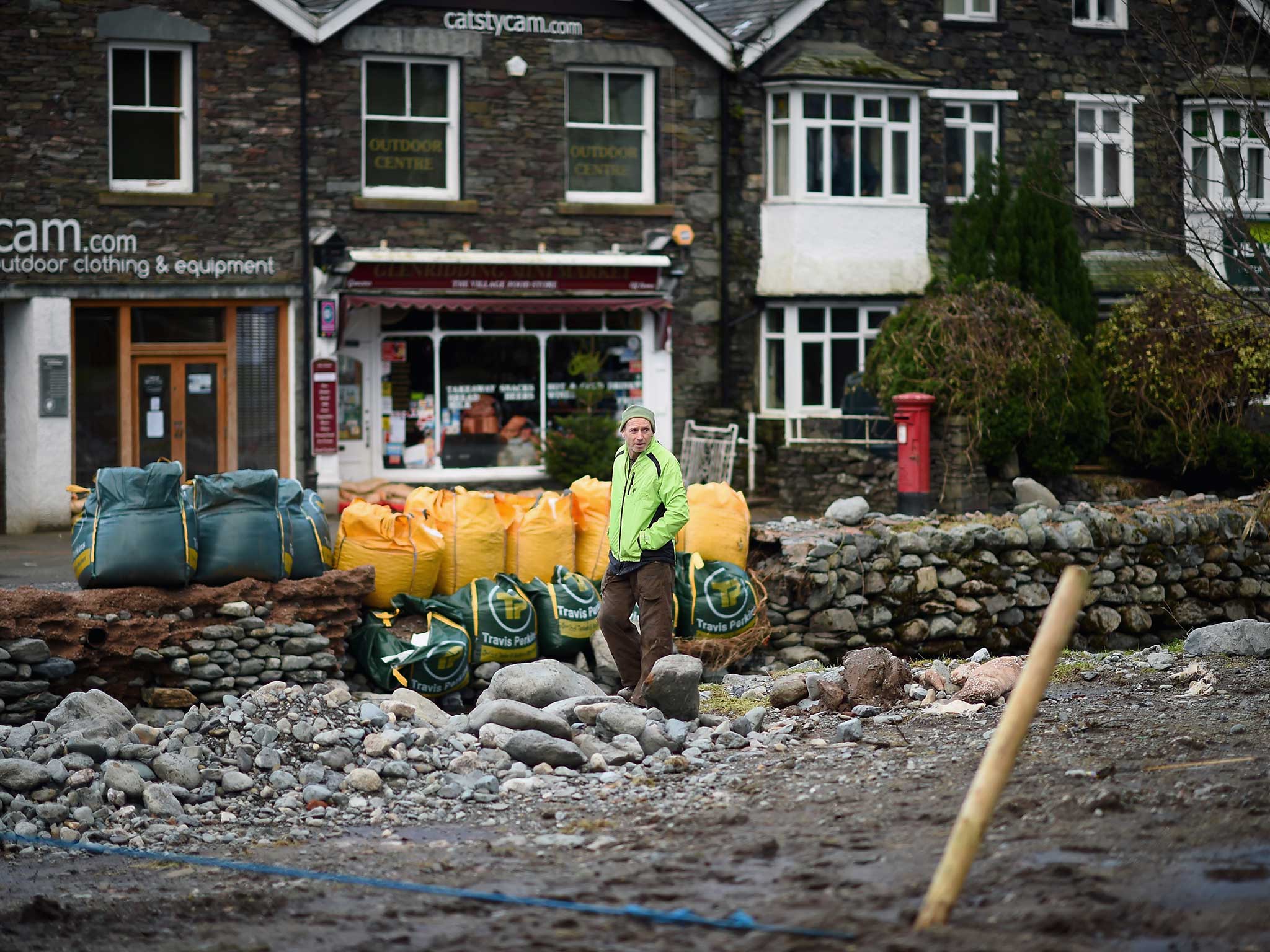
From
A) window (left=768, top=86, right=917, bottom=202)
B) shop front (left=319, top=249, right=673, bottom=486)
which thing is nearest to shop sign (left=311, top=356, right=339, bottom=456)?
shop front (left=319, top=249, right=673, bottom=486)

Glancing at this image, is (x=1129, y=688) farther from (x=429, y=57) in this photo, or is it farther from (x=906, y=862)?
(x=429, y=57)

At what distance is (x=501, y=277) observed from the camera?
841 inches

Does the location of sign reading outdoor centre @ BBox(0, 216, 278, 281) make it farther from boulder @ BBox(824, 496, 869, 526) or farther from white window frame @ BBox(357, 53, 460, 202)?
boulder @ BBox(824, 496, 869, 526)

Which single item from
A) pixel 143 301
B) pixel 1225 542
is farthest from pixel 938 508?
pixel 143 301

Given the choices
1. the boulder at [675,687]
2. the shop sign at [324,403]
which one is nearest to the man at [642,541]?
the boulder at [675,687]

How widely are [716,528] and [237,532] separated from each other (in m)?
3.85

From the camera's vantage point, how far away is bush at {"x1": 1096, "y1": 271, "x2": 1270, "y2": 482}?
2056 centimetres

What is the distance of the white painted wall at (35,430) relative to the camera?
19.3 metres

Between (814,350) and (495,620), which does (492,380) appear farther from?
(495,620)

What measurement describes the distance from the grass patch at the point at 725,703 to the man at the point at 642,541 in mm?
499

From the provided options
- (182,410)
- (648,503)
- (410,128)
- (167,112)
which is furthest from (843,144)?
(648,503)

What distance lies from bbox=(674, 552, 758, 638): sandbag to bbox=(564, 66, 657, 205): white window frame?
10.7 m

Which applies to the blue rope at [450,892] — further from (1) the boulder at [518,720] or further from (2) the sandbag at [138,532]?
(2) the sandbag at [138,532]

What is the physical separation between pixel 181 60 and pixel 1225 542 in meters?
13.6
